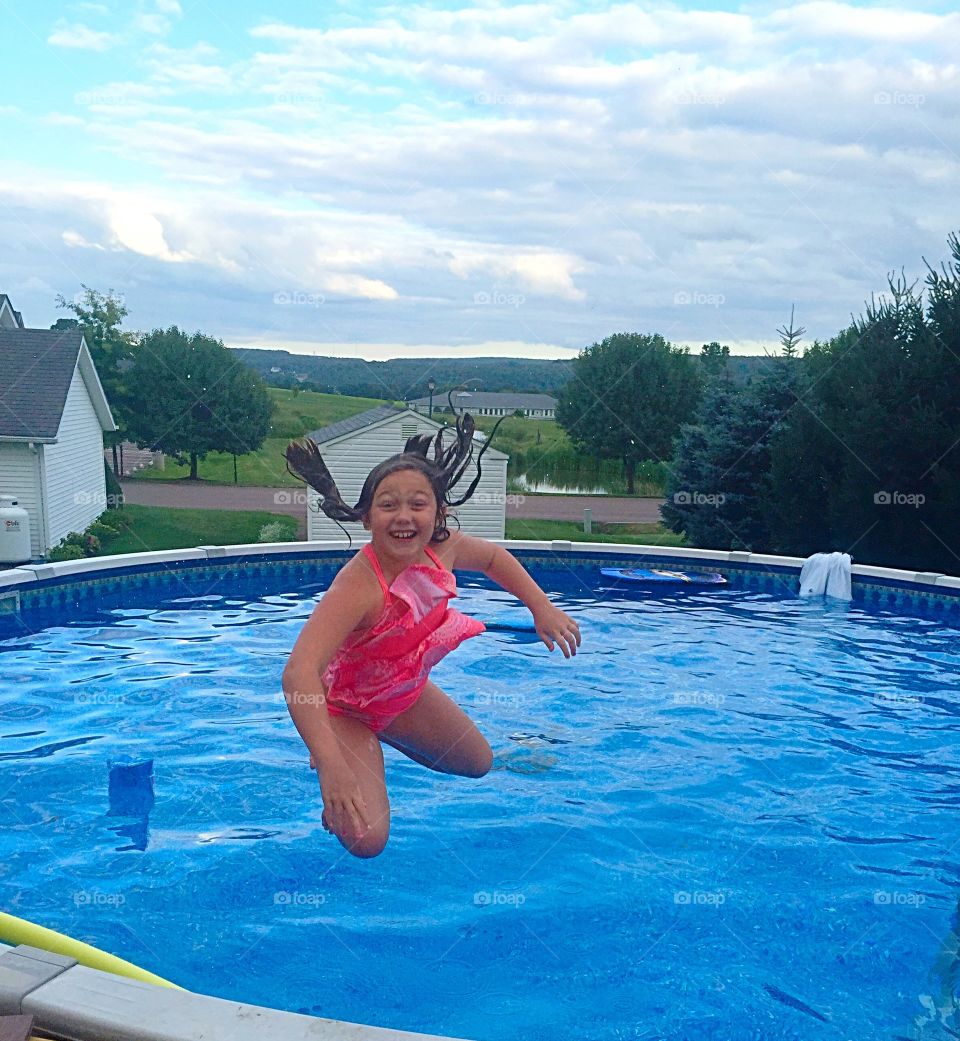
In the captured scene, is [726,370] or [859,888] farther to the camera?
[726,370]

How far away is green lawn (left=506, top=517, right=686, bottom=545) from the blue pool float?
7.28 metres

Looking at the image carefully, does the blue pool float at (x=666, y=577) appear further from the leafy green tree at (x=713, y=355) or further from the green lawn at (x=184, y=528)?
the leafy green tree at (x=713, y=355)

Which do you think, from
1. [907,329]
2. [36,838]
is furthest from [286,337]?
[36,838]

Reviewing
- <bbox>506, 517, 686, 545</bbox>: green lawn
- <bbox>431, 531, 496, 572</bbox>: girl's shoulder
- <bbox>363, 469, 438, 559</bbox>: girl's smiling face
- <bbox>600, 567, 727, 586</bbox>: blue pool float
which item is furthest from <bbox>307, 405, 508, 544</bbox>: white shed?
<bbox>363, 469, 438, 559</bbox>: girl's smiling face

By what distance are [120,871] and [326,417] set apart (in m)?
56.7

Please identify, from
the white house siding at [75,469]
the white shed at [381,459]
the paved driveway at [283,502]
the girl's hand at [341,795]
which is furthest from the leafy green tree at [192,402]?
the girl's hand at [341,795]

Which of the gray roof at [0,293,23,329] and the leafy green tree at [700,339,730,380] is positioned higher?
the leafy green tree at [700,339,730,380]

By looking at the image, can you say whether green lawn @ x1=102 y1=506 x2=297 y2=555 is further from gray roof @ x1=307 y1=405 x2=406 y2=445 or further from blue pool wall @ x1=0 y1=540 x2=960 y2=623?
blue pool wall @ x1=0 y1=540 x2=960 y2=623

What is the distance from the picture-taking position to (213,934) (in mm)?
4527

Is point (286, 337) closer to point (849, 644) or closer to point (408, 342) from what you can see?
point (408, 342)

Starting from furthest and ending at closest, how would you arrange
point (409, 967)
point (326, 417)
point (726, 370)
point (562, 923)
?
1. point (326, 417)
2. point (726, 370)
3. point (562, 923)
4. point (409, 967)

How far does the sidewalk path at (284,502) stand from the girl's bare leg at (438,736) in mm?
20282

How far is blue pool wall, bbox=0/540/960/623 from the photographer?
1210 centimetres

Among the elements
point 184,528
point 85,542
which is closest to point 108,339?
point 184,528
